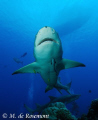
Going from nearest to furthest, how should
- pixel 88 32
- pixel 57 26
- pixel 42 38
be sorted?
pixel 42 38 < pixel 57 26 < pixel 88 32

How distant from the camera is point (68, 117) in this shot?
414 cm

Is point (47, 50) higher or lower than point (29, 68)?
lower

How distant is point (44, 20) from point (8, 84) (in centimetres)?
5497

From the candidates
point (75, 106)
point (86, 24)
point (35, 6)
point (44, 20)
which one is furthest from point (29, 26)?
point (75, 106)

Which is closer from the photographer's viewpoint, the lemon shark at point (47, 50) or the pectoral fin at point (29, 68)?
the lemon shark at point (47, 50)

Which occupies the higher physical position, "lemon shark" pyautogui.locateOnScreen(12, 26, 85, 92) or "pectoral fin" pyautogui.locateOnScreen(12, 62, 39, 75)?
"pectoral fin" pyautogui.locateOnScreen(12, 62, 39, 75)

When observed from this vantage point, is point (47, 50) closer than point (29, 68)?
Yes

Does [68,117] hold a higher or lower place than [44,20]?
lower

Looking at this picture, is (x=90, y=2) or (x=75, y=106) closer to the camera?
(x=75, y=106)

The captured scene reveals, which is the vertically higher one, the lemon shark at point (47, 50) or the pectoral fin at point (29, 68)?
the pectoral fin at point (29, 68)

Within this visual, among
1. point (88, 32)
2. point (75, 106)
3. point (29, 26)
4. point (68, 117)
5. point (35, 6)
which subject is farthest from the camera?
point (88, 32)

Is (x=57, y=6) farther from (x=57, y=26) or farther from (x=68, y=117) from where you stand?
(x=68, y=117)

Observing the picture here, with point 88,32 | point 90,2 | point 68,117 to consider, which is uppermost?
point 88,32

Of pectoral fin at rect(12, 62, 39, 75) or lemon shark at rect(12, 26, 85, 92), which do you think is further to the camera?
pectoral fin at rect(12, 62, 39, 75)
